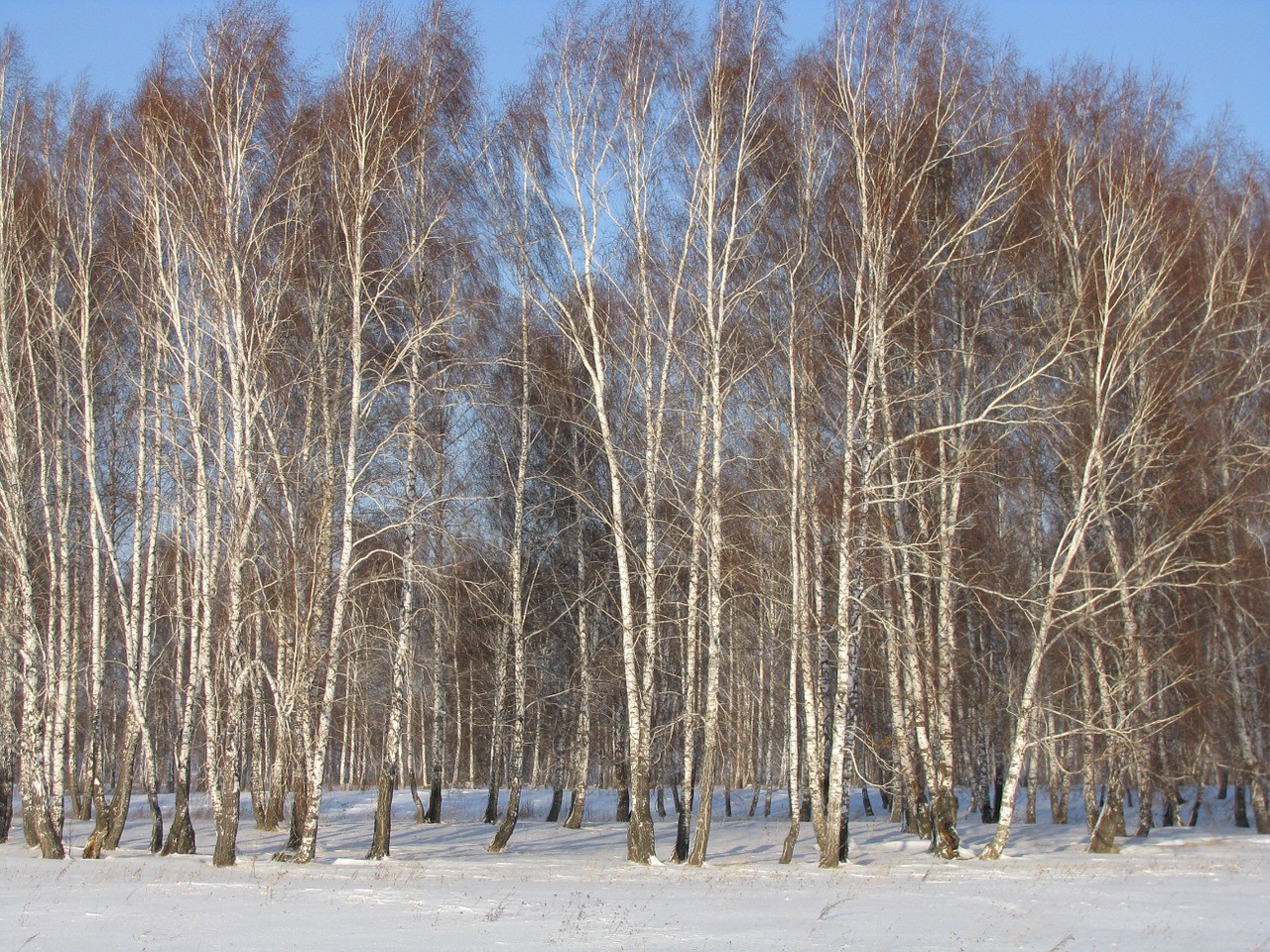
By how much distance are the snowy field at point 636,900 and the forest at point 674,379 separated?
3.51ft

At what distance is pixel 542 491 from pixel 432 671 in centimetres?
640

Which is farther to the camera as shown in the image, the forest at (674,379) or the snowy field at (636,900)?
the forest at (674,379)

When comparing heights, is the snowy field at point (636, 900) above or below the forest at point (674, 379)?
below

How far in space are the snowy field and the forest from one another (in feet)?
3.51

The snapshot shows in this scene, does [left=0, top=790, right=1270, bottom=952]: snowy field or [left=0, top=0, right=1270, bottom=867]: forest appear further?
[left=0, top=0, right=1270, bottom=867]: forest

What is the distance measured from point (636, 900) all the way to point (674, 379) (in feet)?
26.5

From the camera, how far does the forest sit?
15.1 meters

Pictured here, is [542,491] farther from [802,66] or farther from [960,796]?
[960,796]

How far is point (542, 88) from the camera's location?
52.8ft

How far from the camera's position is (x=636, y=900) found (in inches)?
448

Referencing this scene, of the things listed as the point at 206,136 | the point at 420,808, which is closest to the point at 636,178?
the point at 206,136

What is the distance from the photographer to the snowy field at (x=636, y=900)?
8.96 meters

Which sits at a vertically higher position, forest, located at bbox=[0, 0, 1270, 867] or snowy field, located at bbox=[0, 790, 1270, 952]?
forest, located at bbox=[0, 0, 1270, 867]

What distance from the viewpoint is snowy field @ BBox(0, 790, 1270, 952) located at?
896 cm
